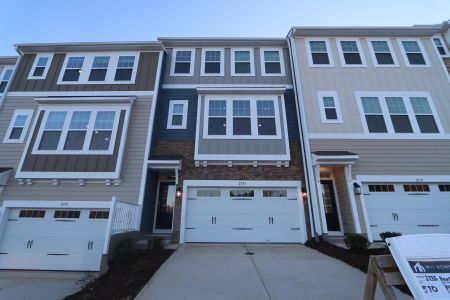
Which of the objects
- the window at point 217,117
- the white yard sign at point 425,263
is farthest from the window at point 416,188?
the white yard sign at point 425,263

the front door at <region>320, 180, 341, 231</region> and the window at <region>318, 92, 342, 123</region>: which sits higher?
the window at <region>318, 92, 342, 123</region>

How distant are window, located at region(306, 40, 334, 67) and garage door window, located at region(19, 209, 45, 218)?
40.6ft

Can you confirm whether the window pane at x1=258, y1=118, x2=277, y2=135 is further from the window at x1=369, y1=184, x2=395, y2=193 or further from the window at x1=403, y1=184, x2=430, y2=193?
the window at x1=403, y1=184, x2=430, y2=193

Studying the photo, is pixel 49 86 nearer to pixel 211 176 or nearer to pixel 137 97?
pixel 137 97

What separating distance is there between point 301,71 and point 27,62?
12.8 metres

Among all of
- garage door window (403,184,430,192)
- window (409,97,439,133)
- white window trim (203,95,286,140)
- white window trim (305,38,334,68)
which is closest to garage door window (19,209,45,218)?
white window trim (203,95,286,140)

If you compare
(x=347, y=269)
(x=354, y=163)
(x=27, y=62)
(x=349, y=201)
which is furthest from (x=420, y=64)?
(x=27, y=62)

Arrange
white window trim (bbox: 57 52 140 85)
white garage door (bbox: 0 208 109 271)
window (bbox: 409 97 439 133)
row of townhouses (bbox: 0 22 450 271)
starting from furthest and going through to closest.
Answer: white window trim (bbox: 57 52 140 85), window (bbox: 409 97 439 133), row of townhouses (bbox: 0 22 450 271), white garage door (bbox: 0 208 109 271)

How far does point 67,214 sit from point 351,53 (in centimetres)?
1367

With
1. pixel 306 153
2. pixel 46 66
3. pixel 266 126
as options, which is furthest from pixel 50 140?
pixel 306 153

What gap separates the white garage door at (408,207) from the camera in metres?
8.02

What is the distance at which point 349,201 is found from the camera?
8414 mm

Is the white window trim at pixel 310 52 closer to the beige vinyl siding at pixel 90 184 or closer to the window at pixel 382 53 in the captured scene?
the window at pixel 382 53

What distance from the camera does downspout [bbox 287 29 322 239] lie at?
835 centimetres
